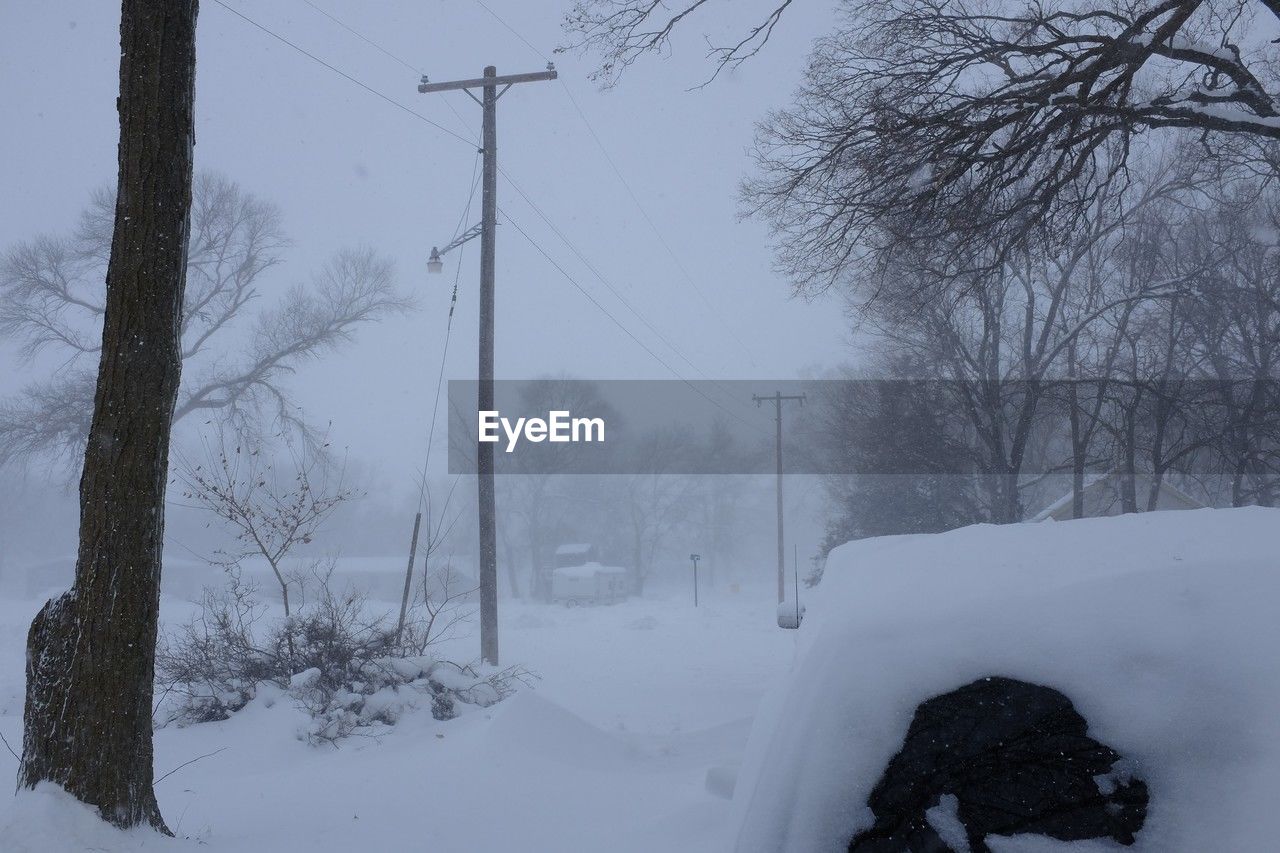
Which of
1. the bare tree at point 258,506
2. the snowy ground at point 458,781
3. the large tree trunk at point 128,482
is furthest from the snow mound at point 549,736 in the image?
the bare tree at point 258,506

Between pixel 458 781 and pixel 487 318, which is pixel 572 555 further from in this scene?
pixel 458 781

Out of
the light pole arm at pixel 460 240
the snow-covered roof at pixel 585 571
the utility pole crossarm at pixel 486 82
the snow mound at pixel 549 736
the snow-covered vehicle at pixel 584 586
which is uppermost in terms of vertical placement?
the utility pole crossarm at pixel 486 82

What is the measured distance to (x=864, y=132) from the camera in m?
8.23

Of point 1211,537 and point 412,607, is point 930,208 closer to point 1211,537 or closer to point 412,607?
point 1211,537

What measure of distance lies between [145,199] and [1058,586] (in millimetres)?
4405

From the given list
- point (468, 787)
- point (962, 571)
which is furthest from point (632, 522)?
point (962, 571)

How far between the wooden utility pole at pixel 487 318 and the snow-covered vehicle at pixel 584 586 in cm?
2409

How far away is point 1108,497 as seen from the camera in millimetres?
27609

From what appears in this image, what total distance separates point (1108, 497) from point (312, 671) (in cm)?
2611

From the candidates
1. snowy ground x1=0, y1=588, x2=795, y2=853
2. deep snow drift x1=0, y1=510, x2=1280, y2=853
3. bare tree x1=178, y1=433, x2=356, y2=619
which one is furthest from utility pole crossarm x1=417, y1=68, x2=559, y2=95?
deep snow drift x1=0, y1=510, x2=1280, y2=853

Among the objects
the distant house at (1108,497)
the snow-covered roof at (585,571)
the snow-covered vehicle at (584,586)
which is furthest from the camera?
the snow-covered roof at (585,571)

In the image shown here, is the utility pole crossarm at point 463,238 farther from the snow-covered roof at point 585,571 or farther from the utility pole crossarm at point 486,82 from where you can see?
the snow-covered roof at point 585,571

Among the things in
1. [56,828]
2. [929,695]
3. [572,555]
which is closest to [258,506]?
[56,828]

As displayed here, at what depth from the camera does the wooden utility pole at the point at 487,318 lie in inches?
515
